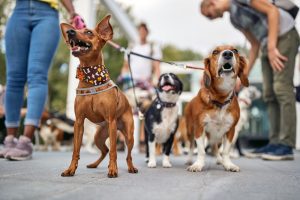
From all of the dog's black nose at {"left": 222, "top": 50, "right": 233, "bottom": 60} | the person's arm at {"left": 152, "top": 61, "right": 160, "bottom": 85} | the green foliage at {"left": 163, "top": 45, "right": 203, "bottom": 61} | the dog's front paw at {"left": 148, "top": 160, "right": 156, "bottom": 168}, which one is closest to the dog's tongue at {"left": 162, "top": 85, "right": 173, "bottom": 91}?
the dog's front paw at {"left": 148, "top": 160, "right": 156, "bottom": 168}

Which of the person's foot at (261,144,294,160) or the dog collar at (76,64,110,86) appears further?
the person's foot at (261,144,294,160)

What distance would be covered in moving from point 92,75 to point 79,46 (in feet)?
0.78

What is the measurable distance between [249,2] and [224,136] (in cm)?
176

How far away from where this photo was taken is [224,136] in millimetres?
3426

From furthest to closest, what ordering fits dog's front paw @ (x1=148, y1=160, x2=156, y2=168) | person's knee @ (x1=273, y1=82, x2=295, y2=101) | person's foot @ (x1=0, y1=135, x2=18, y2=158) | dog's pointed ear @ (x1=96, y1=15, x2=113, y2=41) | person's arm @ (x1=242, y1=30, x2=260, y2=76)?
person's arm @ (x1=242, y1=30, x2=260, y2=76) → person's knee @ (x1=273, y1=82, x2=295, y2=101) → person's foot @ (x1=0, y1=135, x2=18, y2=158) → dog's front paw @ (x1=148, y1=160, x2=156, y2=168) → dog's pointed ear @ (x1=96, y1=15, x2=113, y2=41)

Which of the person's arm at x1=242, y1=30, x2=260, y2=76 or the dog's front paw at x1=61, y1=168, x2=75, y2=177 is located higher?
the person's arm at x1=242, y1=30, x2=260, y2=76

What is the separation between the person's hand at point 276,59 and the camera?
415 centimetres

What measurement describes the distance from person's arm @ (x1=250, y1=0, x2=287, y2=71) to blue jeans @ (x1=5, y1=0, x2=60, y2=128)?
2.34 m

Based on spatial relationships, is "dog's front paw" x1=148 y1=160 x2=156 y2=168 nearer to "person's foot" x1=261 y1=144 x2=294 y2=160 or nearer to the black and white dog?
the black and white dog

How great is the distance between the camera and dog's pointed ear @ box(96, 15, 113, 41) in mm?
2639

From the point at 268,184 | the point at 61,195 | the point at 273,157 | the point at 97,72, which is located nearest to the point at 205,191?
the point at 268,184

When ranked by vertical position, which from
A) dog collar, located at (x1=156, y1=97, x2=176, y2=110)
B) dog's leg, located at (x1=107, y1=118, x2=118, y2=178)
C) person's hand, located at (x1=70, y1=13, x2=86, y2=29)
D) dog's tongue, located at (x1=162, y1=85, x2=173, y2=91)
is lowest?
dog's leg, located at (x1=107, y1=118, x2=118, y2=178)

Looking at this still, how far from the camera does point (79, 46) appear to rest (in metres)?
2.51

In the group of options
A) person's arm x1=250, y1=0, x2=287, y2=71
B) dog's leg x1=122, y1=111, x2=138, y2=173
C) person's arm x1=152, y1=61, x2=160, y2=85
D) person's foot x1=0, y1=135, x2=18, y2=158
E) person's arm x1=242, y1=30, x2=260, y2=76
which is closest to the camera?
dog's leg x1=122, y1=111, x2=138, y2=173
